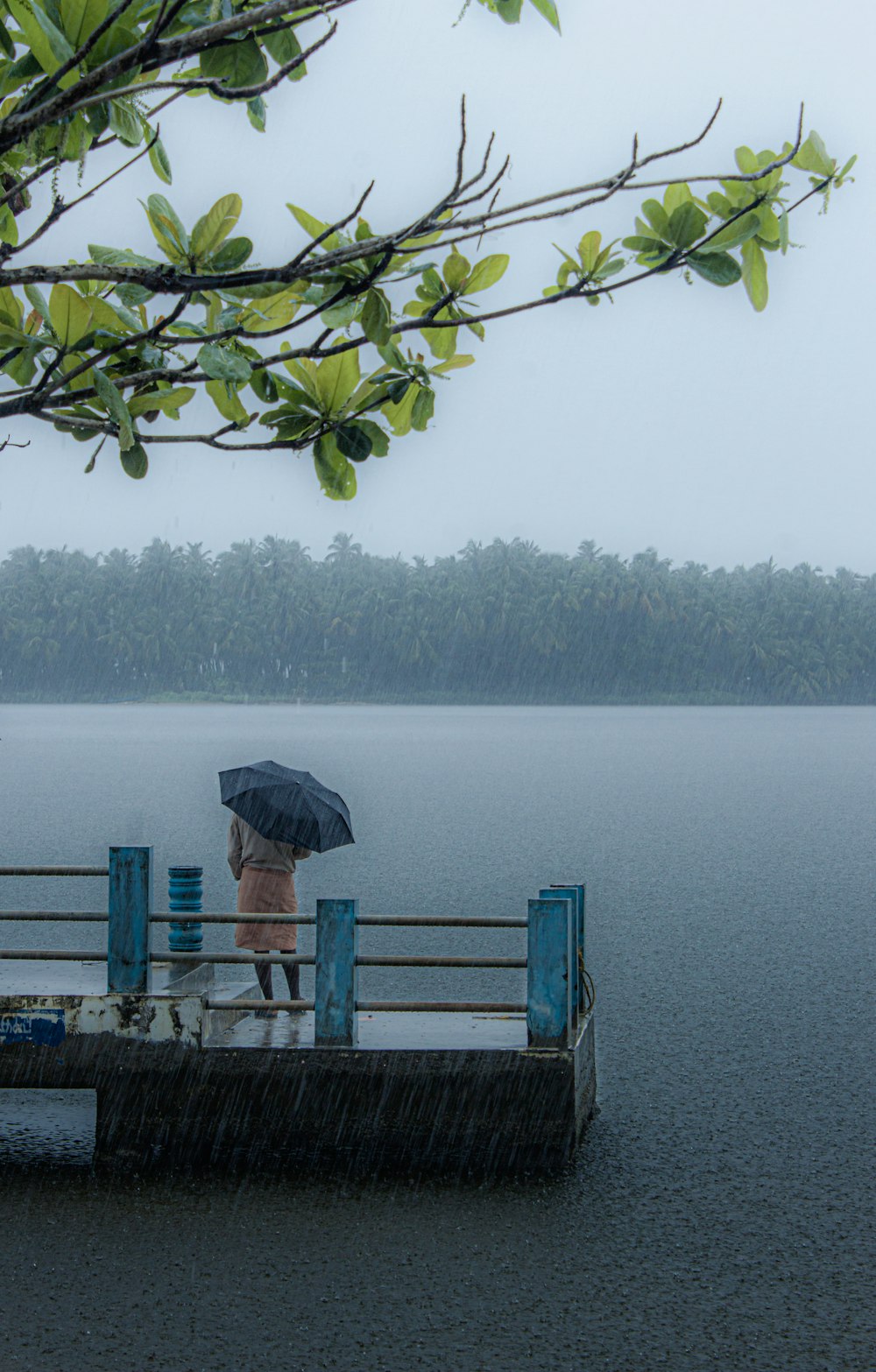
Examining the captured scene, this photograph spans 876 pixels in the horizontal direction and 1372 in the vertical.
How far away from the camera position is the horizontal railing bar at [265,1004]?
543cm

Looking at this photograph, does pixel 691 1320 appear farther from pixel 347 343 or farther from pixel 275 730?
pixel 275 730

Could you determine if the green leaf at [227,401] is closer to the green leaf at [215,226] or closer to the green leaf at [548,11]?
the green leaf at [215,226]

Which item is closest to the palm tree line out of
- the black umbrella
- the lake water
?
the lake water

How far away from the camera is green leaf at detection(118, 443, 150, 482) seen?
11.5ft

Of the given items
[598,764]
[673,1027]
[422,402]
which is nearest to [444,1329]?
[422,402]

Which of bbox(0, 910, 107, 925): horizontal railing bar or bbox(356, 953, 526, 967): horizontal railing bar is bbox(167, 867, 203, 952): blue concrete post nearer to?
bbox(0, 910, 107, 925): horizontal railing bar

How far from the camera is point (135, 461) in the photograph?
3537 mm

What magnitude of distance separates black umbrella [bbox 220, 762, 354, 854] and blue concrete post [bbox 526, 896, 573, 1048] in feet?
5.08

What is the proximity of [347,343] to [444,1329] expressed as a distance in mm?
2810

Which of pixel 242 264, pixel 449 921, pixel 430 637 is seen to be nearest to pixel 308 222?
pixel 242 264

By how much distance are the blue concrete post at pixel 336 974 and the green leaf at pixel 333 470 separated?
80.2 inches

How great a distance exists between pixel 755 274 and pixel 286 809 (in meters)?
4.08

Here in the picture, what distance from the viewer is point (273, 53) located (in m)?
3.38

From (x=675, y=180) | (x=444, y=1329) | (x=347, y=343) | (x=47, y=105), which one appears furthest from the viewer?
(x=444, y=1329)
